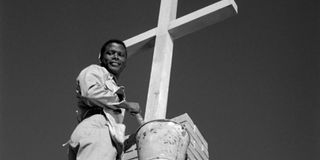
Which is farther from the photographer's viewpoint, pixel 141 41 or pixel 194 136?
pixel 141 41

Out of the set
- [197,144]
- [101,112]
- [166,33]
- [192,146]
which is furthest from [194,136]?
[101,112]

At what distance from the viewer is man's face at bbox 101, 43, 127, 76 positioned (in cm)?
486

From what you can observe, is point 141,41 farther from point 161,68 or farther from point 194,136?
point 194,136

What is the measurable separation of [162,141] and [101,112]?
0.59 metres

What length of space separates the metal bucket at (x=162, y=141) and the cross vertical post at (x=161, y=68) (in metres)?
1.51

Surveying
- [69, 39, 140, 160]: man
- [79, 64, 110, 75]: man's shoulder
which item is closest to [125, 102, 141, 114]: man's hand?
[69, 39, 140, 160]: man

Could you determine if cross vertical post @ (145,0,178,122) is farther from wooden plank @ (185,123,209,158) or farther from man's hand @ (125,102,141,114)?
man's hand @ (125,102,141,114)

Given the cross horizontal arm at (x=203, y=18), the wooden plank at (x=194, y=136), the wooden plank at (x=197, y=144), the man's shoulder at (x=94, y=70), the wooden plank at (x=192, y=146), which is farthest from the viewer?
the cross horizontal arm at (x=203, y=18)

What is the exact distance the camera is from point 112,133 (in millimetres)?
4309

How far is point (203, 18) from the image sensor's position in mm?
6945

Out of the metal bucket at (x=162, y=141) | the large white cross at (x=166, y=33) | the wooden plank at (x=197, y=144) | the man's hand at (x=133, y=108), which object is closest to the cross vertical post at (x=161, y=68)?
the large white cross at (x=166, y=33)

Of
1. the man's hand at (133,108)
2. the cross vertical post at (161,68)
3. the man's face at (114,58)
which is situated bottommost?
the man's hand at (133,108)

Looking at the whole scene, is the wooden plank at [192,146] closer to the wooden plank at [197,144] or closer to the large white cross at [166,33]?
the wooden plank at [197,144]

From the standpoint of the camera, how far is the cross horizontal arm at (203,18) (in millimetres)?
6863
